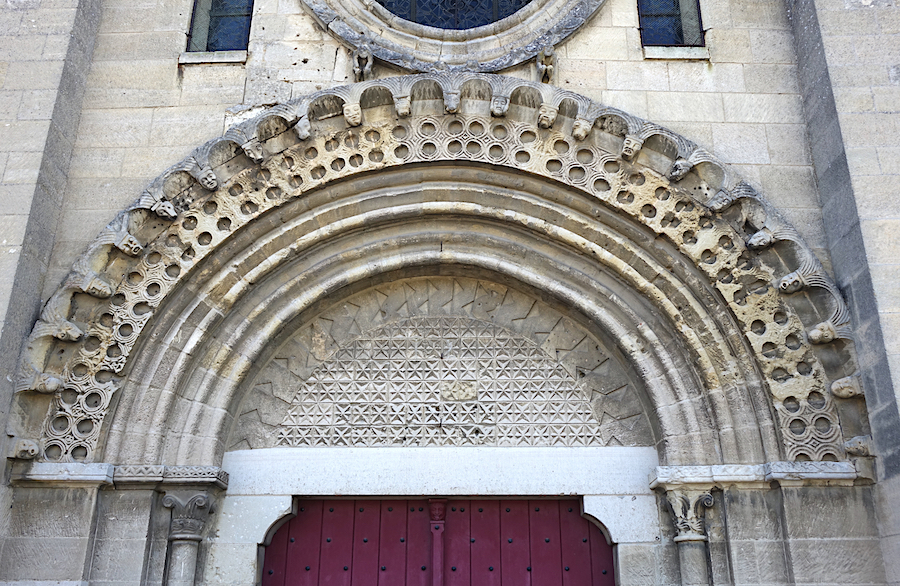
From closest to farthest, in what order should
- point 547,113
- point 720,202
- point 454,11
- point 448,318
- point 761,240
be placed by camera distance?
1. point 761,240
2. point 720,202
3. point 547,113
4. point 448,318
5. point 454,11

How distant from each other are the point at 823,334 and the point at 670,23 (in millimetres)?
2665

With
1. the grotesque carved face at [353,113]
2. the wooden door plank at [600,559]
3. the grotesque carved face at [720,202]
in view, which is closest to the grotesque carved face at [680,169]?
the grotesque carved face at [720,202]

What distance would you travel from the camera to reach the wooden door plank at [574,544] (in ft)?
15.4

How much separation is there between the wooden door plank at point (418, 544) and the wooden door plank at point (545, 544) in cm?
66

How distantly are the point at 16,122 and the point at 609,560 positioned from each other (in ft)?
15.4

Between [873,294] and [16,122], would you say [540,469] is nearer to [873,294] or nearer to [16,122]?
[873,294]

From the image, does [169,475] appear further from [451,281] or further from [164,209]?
[451,281]

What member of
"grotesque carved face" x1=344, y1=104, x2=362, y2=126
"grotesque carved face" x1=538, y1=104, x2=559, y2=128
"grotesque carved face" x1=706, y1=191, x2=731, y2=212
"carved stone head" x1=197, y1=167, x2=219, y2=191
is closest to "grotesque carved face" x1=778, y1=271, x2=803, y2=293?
"grotesque carved face" x1=706, y1=191, x2=731, y2=212

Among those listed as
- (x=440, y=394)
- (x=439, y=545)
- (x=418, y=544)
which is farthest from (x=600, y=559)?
(x=440, y=394)

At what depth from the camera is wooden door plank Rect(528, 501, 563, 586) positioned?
4.70 metres

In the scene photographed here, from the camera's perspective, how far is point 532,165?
4.92 meters

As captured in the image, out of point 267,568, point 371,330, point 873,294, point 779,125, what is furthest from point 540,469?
point 779,125

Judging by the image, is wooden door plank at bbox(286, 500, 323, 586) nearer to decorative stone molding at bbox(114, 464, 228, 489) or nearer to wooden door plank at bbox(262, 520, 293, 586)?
wooden door plank at bbox(262, 520, 293, 586)

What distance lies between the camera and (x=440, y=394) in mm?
5027
